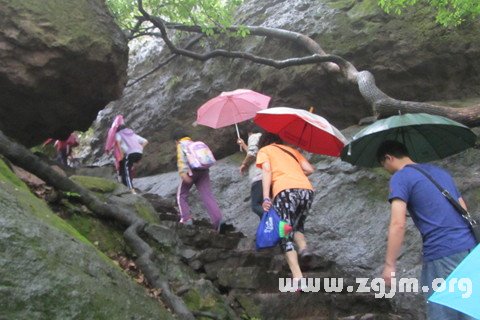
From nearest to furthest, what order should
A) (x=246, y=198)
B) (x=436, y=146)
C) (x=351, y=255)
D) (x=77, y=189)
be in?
1. (x=436, y=146)
2. (x=77, y=189)
3. (x=351, y=255)
4. (x=246, y=198)

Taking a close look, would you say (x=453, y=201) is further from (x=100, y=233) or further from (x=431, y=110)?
(x=431, y=110)

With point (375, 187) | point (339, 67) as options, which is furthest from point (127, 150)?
point (339, 67)

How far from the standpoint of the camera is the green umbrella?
4.11 metres

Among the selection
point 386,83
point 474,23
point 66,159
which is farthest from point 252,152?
point 66,159

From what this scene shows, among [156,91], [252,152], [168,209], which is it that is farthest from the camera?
[156,91]

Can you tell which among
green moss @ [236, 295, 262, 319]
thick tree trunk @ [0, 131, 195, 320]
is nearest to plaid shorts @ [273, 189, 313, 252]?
green moss @ [236, 295, 262, 319]

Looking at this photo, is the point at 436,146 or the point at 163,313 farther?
the point at 436,146

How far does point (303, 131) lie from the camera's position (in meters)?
5.98

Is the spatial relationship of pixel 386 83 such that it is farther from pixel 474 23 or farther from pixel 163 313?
pixel 163 313

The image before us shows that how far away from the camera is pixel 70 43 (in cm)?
700

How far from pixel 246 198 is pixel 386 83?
13.7 feet

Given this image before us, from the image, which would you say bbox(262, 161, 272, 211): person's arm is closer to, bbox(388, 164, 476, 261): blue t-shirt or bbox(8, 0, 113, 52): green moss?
bbox(388, 164, 476, 261): blue t-shirt

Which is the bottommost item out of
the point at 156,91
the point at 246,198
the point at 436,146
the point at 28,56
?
the point at 246,198

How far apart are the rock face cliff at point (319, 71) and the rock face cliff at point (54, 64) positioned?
4.91 m
